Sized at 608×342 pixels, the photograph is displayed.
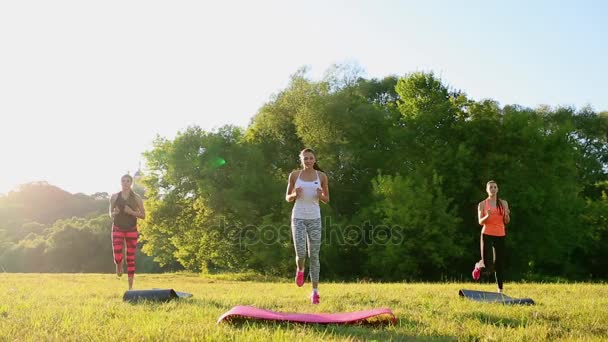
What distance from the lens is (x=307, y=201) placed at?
7.94m

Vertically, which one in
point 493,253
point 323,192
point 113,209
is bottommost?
point 493,253

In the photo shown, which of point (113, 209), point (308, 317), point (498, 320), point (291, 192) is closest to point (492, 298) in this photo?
point (498, 320)

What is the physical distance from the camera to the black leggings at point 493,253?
9930 mm

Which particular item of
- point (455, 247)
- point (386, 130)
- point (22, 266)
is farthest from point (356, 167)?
point (22, 266)

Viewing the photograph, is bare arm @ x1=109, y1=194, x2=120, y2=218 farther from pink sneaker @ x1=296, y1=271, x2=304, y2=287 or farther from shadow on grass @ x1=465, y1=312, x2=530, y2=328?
shadow on grass @ x1=465, y1=312, x2=530, y2=328

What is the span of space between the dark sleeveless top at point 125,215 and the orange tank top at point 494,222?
687 cm

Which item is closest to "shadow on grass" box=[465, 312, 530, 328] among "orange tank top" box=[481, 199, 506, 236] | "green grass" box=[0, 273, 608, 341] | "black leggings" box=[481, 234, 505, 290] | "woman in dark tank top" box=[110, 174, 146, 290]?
"green grass" box=[0, 273, 608, 341]

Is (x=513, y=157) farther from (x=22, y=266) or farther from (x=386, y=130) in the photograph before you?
(x=22, y=266)

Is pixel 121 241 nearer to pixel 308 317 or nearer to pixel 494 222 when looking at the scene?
pixel 308 317

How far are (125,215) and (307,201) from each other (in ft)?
14.2

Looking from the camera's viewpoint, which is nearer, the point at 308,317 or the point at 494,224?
the point at 308,317

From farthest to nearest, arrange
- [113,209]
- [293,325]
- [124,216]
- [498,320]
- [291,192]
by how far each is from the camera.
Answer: [124,216]
[113,209]
[291,192]
[498,320]
[293,325]

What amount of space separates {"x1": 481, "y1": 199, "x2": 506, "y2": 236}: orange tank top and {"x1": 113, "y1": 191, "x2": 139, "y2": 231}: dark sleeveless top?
270 inches

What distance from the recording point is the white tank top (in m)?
7.87
